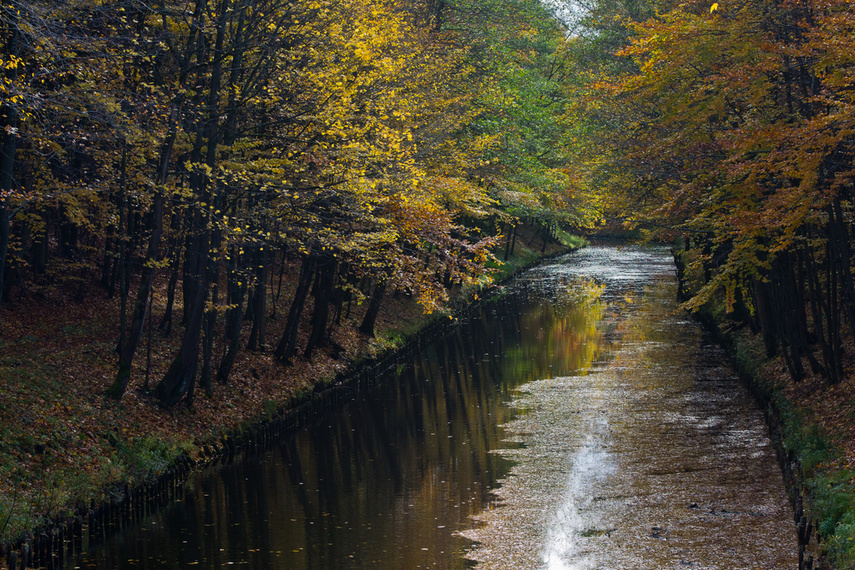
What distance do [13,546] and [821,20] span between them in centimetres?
1590

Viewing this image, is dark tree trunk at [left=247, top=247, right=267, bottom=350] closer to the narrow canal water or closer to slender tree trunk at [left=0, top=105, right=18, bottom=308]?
the narrow canal water

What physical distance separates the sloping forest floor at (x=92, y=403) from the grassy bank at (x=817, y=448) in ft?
37.4

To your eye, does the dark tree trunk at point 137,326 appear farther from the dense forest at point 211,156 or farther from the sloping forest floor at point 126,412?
the sloping forest floor at point 126,412

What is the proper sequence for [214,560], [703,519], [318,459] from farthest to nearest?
[318,459]
[703,519]
[214,560]

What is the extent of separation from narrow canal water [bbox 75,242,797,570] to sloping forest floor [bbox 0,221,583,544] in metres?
1.12

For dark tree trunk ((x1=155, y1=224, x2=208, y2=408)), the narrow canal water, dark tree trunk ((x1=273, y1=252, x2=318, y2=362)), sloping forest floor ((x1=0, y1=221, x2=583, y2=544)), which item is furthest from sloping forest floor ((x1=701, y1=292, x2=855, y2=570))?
dark tree trunk ((x1=155, y1=224, x2=208, y2=408))

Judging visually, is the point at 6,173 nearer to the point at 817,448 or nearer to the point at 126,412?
the point at 126,412

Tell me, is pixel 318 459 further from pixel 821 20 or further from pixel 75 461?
pixel 821 20

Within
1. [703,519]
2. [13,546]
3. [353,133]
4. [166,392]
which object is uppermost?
[353,133]

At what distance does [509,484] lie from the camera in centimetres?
1602

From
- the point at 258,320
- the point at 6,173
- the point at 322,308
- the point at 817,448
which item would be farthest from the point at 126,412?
→ the point at 817,448

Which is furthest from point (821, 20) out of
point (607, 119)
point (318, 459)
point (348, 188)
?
point (607, 119)

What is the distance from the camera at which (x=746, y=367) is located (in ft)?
78.7

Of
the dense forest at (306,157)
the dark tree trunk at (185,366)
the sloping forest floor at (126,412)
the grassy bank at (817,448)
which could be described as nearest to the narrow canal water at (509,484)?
the grassy bank at (817,448)
